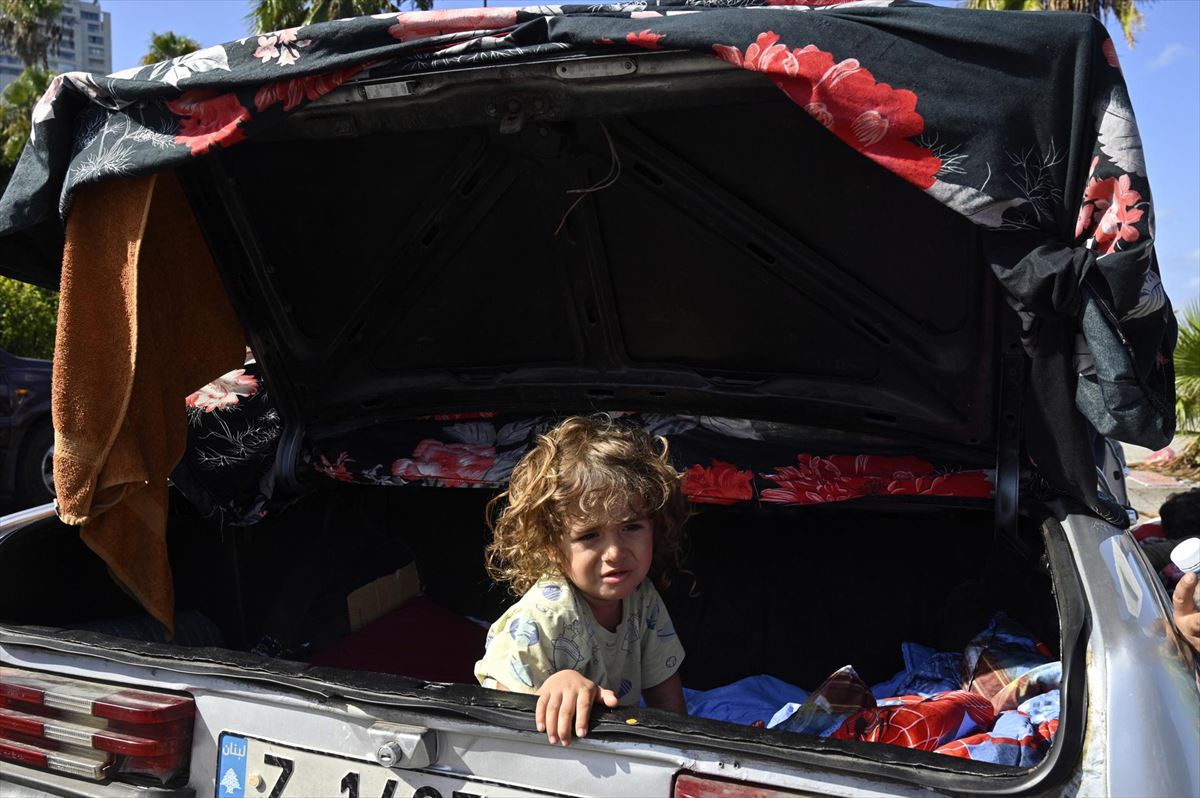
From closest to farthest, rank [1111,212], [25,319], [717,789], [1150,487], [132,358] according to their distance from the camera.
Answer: [717,789]
[1111,212]
[132,358]
[1150,487]
[25,319]

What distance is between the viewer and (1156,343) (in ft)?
5.53

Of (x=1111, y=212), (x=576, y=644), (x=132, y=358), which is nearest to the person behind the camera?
(x=1111, y=212)

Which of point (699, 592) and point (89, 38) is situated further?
point (89, 38)

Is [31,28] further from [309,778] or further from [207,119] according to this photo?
[309,778]

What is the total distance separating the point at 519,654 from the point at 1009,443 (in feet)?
4.12

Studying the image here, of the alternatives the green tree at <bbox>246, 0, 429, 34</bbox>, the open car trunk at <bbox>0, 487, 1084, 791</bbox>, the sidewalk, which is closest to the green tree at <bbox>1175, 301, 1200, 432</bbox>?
the sidewalk

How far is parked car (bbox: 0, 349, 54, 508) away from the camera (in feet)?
23.2

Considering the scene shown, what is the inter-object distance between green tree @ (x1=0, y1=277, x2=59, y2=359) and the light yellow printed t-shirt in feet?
43.0

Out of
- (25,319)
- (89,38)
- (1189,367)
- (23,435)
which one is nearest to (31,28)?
(25,319)

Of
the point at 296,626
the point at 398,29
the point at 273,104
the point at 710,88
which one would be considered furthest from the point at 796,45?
the point at 296,626

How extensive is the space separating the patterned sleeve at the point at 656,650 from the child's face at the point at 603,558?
220mm

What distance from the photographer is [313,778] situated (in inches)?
64.3

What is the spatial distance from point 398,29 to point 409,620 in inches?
74.2

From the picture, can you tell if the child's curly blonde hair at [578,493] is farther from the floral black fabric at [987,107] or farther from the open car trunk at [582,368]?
the floral black fabric at [987,107]
